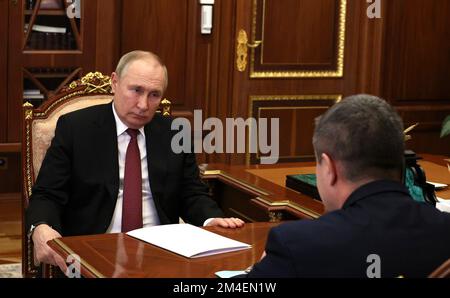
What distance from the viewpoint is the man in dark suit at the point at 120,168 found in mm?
3031

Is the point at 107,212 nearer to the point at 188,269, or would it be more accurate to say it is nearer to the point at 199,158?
the point at 188,269

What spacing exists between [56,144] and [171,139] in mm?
430

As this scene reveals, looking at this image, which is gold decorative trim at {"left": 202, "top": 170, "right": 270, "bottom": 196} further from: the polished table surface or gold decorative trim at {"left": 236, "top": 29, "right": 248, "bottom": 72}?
gold decorative trim at {"left": 236, "top": 29, "right": 248, "bottom": 72}

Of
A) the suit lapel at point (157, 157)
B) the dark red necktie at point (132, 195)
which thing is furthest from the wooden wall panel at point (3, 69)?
the dark red necktie at point (132, 195)

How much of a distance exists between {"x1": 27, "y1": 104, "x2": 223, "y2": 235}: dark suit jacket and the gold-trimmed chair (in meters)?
0.20

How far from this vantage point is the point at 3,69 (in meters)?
5.45

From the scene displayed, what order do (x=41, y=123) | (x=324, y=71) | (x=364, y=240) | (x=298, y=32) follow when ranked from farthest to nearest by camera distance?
(x=324, y=71) < (x=298, y=32) < (x=41, y=123) < (x=364, y=240)

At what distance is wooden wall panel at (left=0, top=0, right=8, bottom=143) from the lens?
5.41 m

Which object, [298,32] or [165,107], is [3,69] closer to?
[298,32]

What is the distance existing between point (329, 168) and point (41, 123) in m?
1.78

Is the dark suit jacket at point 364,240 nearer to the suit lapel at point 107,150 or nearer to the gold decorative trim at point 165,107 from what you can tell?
the suit lapel at point 107,150

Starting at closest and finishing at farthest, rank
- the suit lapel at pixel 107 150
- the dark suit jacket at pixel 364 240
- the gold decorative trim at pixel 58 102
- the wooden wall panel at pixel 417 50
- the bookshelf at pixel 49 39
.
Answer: the dark suit jacket at pixel 364 240, the suit lapel at pixel 107 150, the gold decorative trim at pixel 58 102, the bookshelf at pixel 49 39, the wooden wall panel at pixel 417 50

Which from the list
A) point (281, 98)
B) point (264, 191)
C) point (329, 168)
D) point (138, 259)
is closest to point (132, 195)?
point (264, 191)

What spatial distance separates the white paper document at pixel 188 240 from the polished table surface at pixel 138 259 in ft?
0.07
